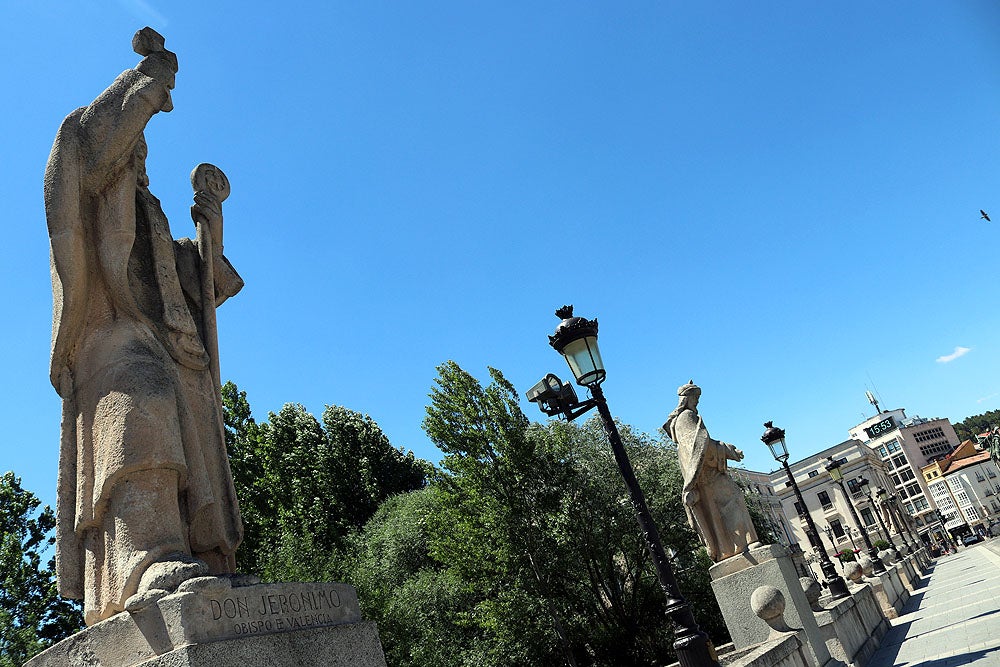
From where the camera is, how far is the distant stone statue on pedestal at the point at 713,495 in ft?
32.8

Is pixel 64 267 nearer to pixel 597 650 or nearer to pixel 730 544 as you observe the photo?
pixel 730 544

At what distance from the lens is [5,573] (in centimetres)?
2228

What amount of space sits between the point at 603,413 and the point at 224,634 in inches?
196

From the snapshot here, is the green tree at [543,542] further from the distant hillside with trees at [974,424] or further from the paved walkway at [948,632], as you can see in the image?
the distant hillside with trees at [974,424]

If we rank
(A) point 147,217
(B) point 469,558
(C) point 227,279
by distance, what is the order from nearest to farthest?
(A) point 147,217, (C) point 227,279, (B) point 469,558

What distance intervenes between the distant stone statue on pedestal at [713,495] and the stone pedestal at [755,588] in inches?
11.1

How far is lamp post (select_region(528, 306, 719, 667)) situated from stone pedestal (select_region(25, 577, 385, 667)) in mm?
3585

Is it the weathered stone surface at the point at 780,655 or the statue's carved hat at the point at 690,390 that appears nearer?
the weathered stone surface at the point at 780,655

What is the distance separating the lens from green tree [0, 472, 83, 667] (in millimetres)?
22297

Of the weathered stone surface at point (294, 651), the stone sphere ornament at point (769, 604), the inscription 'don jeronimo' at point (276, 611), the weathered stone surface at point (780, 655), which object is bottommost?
the weathered stone surface at point (780, 655)

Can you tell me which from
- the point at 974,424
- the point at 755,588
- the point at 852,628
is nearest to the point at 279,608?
the point at 755,588

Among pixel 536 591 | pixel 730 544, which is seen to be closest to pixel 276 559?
pixel 536 591

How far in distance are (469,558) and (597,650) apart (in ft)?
15.7

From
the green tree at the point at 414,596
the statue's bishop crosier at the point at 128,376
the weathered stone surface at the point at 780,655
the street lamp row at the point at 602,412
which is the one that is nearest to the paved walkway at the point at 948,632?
the weathered stone surface at the point at 780,655
